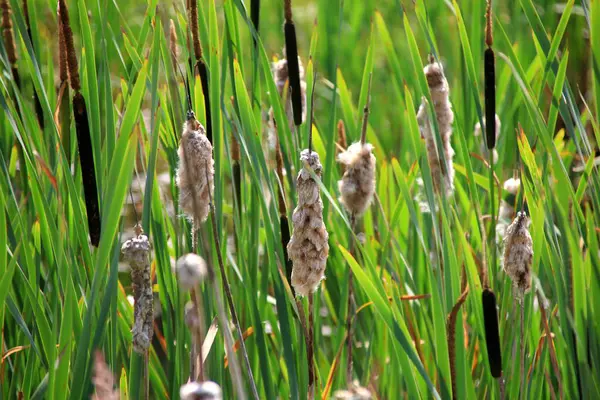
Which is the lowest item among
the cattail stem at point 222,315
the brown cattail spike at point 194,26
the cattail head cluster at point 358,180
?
the cattail stem at point 222,315

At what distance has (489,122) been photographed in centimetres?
133

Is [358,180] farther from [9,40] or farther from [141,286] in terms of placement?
[9,40]

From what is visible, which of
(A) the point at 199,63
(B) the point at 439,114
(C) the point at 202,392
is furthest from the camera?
(B) the point at 439,114

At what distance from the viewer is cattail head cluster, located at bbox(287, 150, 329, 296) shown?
1038 millimetres

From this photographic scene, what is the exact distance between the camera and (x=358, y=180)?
1491 mm

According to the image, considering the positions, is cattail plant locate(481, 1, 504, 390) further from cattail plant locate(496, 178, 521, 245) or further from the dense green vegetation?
cattail plant locate(496, 178, 521, 245)

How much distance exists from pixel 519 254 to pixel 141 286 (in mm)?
550

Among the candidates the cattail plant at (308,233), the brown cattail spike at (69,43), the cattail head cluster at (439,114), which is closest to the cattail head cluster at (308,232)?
the cattail plant at (308,233)

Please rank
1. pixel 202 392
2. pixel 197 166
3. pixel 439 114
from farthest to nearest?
pixel 439 114 < pixel 197 166 < pixel 202 392

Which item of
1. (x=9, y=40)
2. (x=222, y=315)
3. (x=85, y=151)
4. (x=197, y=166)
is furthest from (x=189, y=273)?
(x=9, y=40)

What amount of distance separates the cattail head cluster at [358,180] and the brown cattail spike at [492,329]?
0.39m

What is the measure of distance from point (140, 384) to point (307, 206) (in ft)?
1.53

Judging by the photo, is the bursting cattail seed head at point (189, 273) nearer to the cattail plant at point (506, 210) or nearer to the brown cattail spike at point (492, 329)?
the brown cattail spike at point (492, 329)

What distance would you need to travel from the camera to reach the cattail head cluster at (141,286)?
3.25 feet
